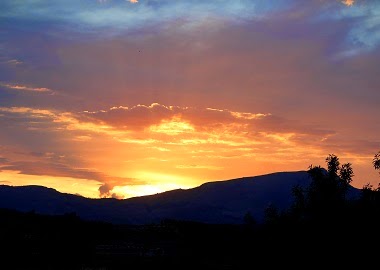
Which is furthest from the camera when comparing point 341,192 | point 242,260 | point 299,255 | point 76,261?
point 341,192

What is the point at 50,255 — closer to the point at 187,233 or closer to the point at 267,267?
the point at 187,233

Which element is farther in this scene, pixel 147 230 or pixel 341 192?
pixel 341 192

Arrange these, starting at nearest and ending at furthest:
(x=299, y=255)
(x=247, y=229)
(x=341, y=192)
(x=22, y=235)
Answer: (x=22, y=235)
(x=299, y=255)
(x=247, y=229)
(x=341, y=192)

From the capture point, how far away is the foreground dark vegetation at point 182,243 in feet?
48.1

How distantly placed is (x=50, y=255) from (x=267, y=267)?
819 centimetres

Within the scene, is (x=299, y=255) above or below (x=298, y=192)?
below

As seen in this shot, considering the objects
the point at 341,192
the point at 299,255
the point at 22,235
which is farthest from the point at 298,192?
the point at 22,235

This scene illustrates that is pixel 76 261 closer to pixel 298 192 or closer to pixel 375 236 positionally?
pixel 375 236

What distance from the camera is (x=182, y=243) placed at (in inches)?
698

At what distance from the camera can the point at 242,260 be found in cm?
1678

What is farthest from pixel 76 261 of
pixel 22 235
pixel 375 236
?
pixel 375 236

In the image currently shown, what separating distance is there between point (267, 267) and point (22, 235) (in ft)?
30.8

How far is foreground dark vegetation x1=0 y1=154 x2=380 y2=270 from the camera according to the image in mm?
14664

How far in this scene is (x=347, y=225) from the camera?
2325 centimetres
